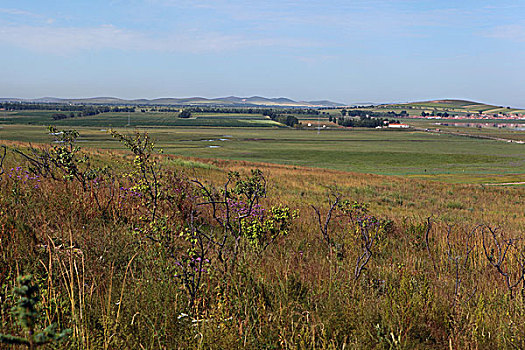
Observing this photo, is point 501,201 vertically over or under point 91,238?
under

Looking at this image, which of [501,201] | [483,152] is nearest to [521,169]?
[483,152]

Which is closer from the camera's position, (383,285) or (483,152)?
(383,285)

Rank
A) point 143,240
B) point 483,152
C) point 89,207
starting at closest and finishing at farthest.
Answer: point 143,240 < point 89,207 < point 483,152

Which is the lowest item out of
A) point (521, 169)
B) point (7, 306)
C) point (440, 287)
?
point (521, 169)

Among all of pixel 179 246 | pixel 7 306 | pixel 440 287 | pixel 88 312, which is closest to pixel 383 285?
pixel 440 287

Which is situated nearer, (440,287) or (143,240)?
(440,287)

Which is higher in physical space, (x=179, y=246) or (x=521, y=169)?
(x=179, y=246)

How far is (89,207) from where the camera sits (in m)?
6.33

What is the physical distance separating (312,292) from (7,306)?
8.40 ft

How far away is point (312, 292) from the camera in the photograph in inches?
144

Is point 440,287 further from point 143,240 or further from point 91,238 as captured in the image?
point 91,238

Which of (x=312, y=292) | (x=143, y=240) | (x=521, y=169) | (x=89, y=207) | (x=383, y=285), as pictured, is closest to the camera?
(x=312, y=292)

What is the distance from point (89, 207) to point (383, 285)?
4663mm

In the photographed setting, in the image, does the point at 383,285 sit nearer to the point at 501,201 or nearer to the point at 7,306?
the point at 7,306
